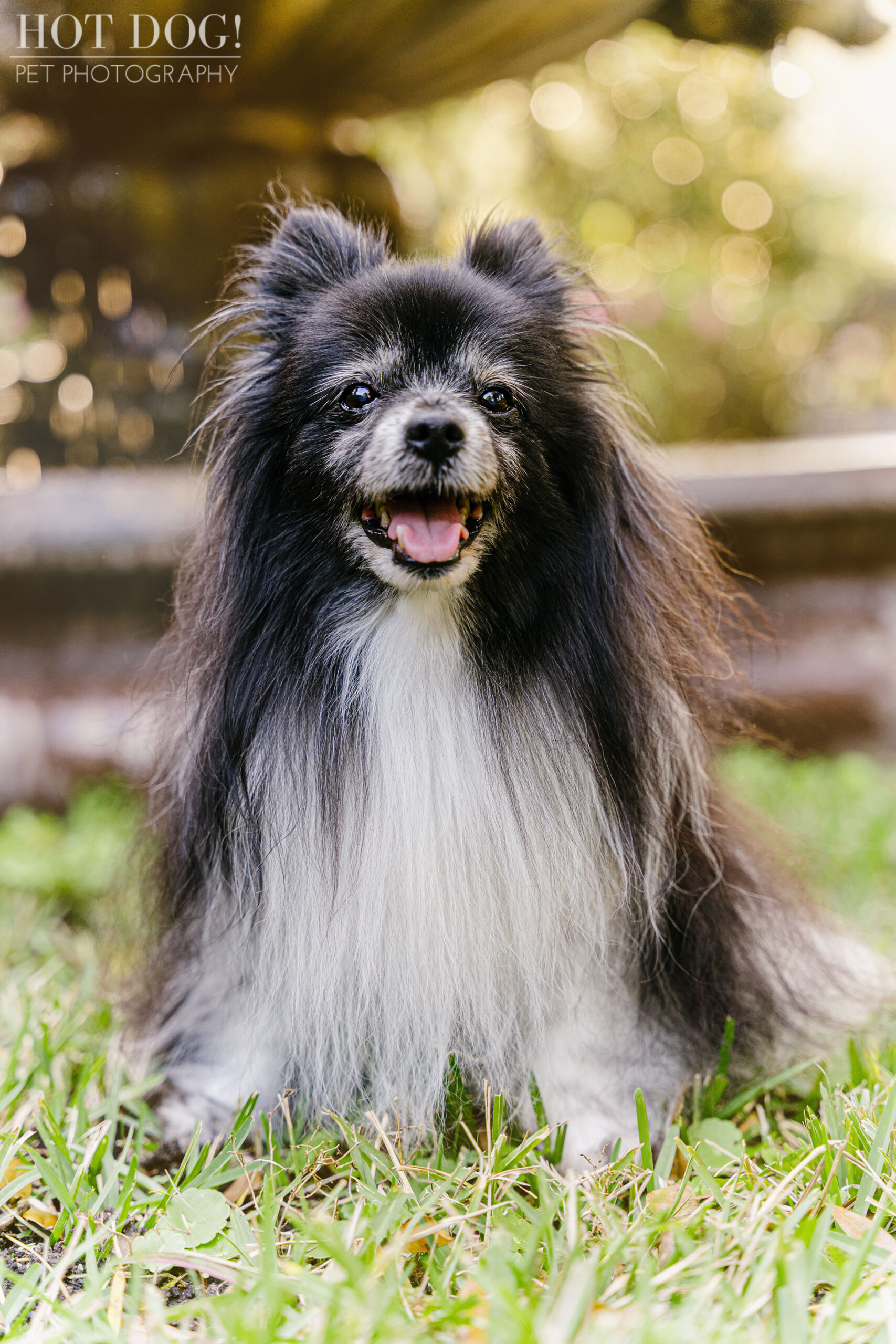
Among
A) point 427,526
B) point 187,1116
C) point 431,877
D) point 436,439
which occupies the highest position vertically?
point 436,439

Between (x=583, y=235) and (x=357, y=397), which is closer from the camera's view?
(x=357, y=397)

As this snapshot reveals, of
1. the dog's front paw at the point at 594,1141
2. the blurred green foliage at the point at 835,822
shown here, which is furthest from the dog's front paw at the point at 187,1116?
the blurred green foliage at the point at 835,822

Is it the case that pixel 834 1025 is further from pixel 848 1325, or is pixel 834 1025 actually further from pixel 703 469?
pixel 703 469

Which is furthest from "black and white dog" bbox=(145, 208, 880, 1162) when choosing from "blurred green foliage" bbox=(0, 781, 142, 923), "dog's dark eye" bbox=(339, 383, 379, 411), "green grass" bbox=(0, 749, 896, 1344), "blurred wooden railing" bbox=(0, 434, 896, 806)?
"blurred wooden railing" bbox=(0, 434, 896, 806)

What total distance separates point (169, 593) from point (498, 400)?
194 centimetres

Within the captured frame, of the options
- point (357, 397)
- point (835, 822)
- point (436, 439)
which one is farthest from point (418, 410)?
point (835, 822)

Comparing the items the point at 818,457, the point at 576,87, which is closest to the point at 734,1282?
the point at 818,457

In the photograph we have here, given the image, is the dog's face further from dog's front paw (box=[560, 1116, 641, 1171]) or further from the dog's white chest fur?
dog's front paw (box=[560, 1116, 641, 1171])

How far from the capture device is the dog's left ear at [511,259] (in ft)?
6.66

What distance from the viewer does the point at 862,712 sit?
4.22 m

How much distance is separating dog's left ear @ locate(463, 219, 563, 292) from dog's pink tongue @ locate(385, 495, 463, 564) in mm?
550

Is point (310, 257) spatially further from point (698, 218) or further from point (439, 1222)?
point (698, 218)

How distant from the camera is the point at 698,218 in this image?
1006 centimetres

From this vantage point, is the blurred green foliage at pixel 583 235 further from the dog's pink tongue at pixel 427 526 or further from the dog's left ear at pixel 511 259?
the dog's pink tongue at pixel 427 526
